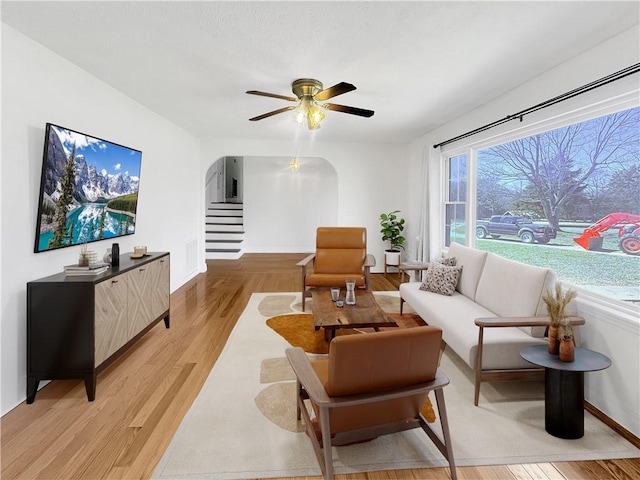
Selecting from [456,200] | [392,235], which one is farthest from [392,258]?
[456,200]

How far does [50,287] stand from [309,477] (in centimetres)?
204

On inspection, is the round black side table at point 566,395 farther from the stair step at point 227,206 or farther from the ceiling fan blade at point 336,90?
the stair step at point 227,206

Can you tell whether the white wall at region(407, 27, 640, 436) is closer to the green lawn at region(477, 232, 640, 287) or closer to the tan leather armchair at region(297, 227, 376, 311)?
the green lawn at region(477, 232, 640, 287)

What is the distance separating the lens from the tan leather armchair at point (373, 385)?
1476 millimetres

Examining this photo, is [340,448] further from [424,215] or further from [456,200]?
[424,215]

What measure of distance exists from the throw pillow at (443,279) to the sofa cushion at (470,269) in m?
0.07

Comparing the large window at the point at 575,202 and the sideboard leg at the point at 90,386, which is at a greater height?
the large window at the point at 575,202

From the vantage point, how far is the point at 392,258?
6.57 meters

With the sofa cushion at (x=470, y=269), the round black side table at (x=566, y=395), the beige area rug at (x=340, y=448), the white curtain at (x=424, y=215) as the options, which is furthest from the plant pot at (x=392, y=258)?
the round black side table at (x=566, y=395)

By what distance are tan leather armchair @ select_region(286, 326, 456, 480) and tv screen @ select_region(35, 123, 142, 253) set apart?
7.09 ft

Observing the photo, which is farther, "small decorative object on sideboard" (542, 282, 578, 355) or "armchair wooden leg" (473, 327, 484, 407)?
"armchair wooden leg" (473, 327, 484, 407)

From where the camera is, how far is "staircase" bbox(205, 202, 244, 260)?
848cm

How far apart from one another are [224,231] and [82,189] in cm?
608

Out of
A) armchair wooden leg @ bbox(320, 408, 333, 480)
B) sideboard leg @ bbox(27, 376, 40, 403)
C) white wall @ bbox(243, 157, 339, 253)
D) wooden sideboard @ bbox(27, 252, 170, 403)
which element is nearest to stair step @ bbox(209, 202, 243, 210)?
A: white wall @ bbox(243, 157, 339, 253)
